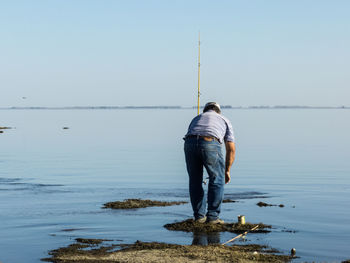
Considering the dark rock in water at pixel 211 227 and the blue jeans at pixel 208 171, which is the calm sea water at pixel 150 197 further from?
the blue jeans at pixel 208 171

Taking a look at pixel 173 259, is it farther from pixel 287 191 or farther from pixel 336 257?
pixel 287 191

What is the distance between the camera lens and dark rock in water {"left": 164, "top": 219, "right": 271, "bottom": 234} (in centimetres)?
1048

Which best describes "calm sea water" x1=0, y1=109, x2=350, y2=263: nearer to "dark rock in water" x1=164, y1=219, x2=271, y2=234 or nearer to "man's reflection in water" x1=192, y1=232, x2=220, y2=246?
"man's reflection in water" x1=192, y1=232, x2=220, y2=246

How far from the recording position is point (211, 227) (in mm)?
10602

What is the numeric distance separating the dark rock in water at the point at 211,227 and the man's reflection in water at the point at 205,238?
0.22 m

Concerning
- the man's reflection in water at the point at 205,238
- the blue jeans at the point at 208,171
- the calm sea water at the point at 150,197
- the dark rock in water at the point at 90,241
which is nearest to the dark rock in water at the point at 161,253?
the dark rock in water at the point at 90,241

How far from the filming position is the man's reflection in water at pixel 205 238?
9.56 metres

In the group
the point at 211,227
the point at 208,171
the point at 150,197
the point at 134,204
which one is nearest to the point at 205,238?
the point at 211,227

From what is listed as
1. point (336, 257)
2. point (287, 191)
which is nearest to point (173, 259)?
point (336, 257)

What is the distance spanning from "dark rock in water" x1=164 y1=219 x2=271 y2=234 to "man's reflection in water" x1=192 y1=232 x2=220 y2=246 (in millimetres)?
224

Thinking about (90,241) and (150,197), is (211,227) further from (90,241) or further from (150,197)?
(150,197)

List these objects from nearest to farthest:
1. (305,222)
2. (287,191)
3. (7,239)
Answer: (7,239) → (305,222) → (287,191)

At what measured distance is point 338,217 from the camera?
491 inches

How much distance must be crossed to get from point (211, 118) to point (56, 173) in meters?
11.7
